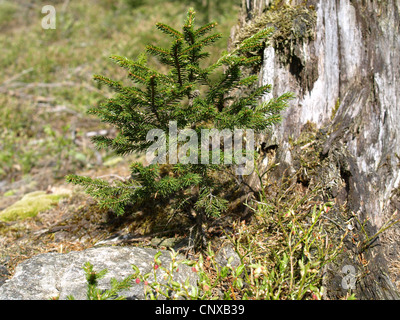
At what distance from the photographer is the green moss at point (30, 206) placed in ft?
13.1

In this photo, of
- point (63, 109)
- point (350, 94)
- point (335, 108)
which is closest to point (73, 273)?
point (335, 108)

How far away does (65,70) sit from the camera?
791 cm

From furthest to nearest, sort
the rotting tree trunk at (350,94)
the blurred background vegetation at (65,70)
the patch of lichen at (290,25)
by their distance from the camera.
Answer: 1. the blurred background vegetation at (65,70)
2. the patch of lichen at (290,25)
3. the rotting tree trunk at (350,94)

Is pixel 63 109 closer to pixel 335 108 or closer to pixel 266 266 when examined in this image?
pixel 335 108

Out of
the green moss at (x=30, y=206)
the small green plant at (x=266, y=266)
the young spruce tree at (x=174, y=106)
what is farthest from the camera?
the green moss at (x=30, y=206)

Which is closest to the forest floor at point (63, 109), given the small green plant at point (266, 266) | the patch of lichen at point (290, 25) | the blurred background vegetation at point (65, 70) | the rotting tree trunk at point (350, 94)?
the blurred background vegetation at point (65, 70)

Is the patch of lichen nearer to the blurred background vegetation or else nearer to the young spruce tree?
the young spruce tree

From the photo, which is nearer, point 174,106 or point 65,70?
point 174,106

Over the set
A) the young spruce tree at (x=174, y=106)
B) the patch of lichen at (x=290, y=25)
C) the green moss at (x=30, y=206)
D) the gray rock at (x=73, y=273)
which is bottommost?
the gray rock at (x=73, y=273)

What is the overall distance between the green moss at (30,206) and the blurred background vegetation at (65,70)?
68 centimetres

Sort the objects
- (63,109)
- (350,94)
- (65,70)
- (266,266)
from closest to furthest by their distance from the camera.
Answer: (266,266), (350,94), (63,109), (65,70)

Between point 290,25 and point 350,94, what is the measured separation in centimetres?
86

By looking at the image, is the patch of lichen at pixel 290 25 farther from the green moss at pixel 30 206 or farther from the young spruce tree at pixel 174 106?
the green moss at pixel 30 206
